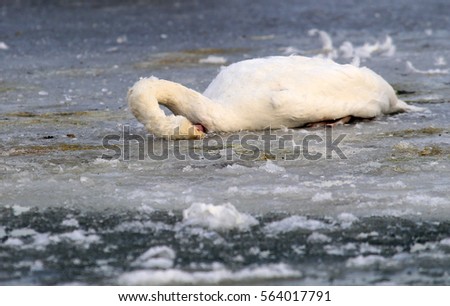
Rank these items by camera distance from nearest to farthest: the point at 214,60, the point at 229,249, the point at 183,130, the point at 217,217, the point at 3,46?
the point at 229,249 < the point at 217,217 < the point at 183,130 < the point at 214,60 < the point at 3,46

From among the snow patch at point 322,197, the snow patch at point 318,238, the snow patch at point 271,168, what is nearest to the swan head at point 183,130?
the snow patch at point 271,168

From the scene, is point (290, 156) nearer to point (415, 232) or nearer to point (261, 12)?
point (415, 232)

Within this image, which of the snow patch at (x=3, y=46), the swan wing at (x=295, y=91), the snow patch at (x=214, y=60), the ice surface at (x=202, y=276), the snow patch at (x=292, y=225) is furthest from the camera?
the snow patch at (x=3, y=46)

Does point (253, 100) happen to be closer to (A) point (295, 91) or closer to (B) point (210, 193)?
(A) point (295, 91)

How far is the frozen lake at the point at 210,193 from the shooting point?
511 centimetres

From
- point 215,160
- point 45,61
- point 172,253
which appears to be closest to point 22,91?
point 45,61

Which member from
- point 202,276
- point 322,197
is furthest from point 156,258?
point 322,197

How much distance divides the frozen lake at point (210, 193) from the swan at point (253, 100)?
147mm

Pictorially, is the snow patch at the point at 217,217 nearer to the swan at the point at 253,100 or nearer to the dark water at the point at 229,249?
the dark water at the point at 229,249

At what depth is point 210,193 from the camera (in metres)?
6.37

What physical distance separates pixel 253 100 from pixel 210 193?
1.85 meters

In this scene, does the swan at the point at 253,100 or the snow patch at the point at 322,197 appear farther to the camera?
the swan at the point at 253,100

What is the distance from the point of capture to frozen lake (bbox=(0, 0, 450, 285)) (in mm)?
5113

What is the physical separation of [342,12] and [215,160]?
11742 millimetres
